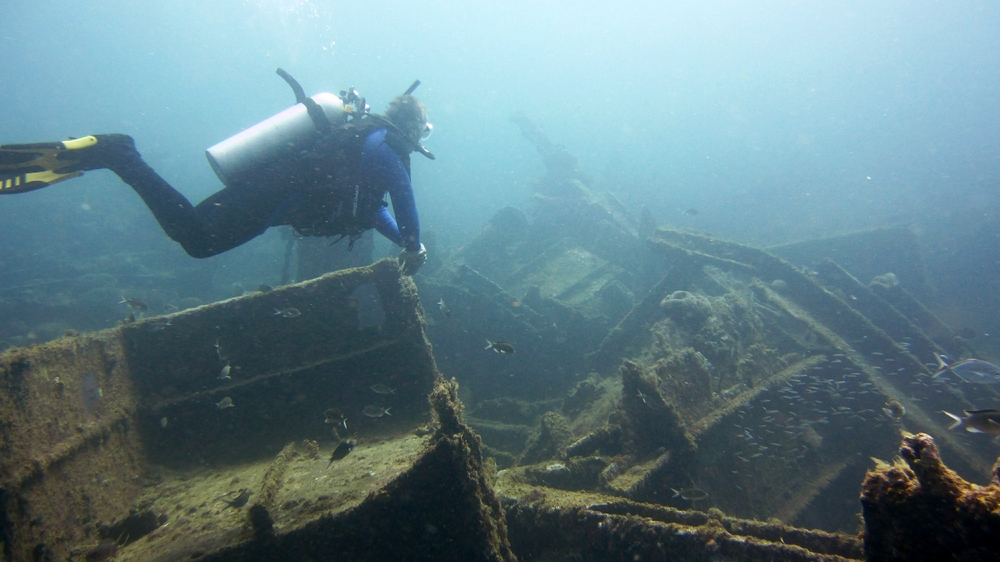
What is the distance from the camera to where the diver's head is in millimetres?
5359

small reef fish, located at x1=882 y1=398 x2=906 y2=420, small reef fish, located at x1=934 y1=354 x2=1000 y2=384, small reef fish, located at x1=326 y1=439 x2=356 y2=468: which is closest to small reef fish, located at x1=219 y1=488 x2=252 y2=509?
small reef fish, located at x1=326 y1=439 x2=356 y2=468

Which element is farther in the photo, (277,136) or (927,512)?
Answer: (277,136)

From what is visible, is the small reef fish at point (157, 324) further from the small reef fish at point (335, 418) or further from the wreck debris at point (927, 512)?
the wreck debris at point (927, 512)

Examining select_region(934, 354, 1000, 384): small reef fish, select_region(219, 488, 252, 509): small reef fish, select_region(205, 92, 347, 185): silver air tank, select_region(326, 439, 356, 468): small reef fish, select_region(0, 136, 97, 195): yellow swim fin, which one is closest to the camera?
select_region(219, 488, 252, 509): small reef fish

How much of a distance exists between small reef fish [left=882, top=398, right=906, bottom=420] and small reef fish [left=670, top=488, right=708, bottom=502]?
12.8ft

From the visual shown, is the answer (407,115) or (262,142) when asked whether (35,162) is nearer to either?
(262,142)

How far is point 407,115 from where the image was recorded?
17.6 feet

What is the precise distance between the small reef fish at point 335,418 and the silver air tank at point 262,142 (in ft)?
9.52

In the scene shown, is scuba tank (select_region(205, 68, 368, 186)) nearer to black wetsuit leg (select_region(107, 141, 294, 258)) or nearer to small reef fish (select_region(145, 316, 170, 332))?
black wetsuit leg (select_region(107, 141, 294, 258))

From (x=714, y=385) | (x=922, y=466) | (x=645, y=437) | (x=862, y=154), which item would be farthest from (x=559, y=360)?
(x=862, y=154)

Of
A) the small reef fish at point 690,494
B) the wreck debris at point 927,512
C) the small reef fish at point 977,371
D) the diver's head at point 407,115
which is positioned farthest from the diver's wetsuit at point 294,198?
the small reef fish at point 977,371

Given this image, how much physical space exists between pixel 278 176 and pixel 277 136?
613mm

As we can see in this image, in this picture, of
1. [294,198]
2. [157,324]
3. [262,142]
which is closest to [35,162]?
[157,324]

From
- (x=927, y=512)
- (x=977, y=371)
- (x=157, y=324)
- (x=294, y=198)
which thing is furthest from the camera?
(x=977, y=371)
